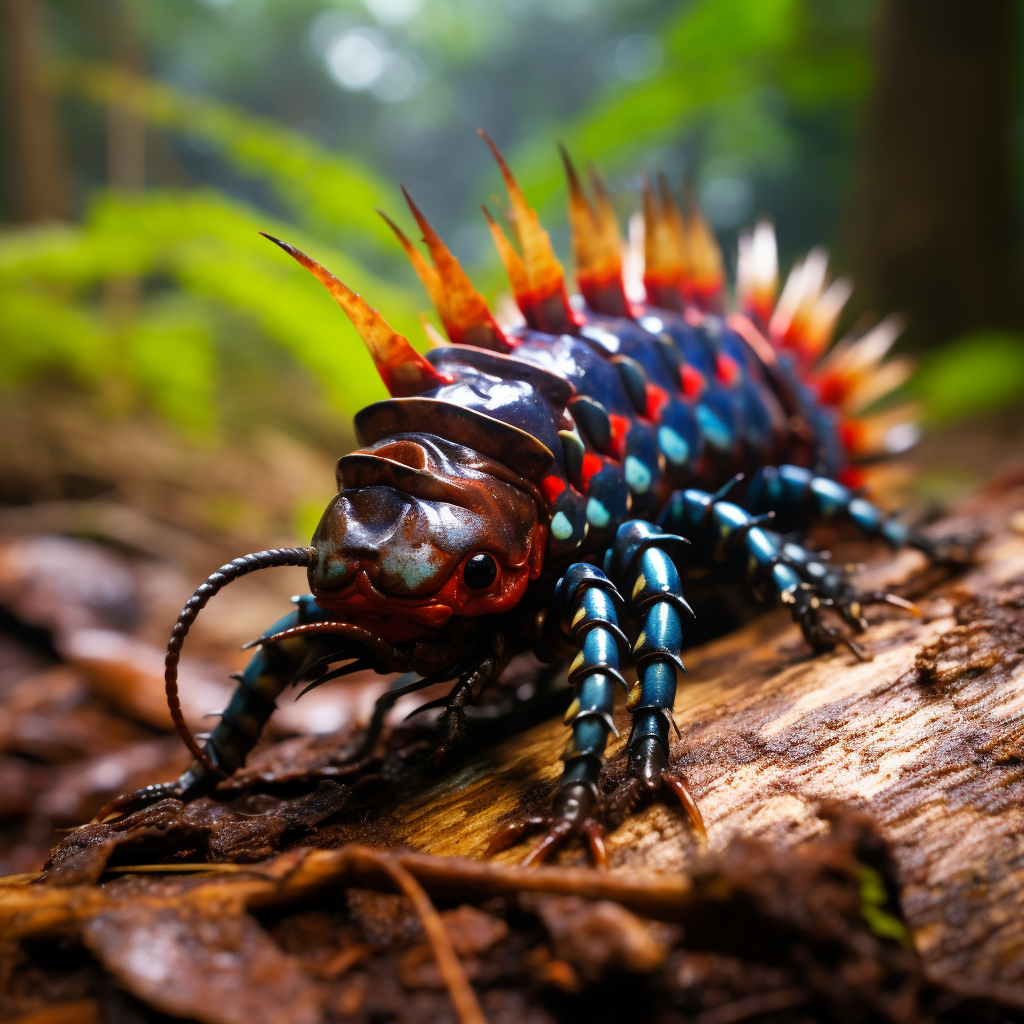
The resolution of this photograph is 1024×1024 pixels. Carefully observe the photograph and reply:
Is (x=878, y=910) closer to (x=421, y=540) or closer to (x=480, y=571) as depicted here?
(x=480, y=571)

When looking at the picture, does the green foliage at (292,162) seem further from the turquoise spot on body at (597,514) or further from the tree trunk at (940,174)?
the tree trunk at (940,174)

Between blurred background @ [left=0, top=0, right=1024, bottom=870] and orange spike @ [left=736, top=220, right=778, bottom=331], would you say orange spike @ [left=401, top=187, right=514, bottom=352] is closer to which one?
blurred background @ [left=0, top=0, right=1024, bottom=870]

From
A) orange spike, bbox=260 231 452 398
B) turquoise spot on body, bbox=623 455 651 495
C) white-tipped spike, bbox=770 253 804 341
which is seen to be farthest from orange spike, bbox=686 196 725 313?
orange spike, bbox=260 231 452 398

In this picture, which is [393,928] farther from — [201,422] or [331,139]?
[331,139]

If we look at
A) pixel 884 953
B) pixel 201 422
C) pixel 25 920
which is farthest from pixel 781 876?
pixel 201 422

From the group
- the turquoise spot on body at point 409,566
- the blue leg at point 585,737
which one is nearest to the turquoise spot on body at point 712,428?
the blue leg at point 585,737
